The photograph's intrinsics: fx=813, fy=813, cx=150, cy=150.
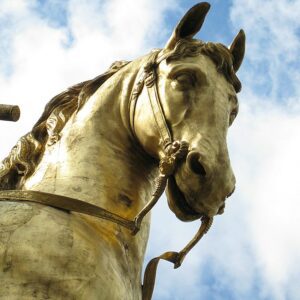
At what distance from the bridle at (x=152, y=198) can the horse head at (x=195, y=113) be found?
37 millimetres

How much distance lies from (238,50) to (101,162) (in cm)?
156

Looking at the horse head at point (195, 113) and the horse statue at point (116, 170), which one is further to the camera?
the horse head at point (195, 113)

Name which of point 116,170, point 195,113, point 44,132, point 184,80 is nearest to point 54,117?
point 44,132

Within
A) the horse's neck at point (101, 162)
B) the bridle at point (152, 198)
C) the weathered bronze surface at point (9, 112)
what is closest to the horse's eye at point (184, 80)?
the bridle at point (152, 198)

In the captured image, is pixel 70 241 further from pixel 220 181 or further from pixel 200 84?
pixel 200 84

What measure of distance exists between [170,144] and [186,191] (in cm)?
33

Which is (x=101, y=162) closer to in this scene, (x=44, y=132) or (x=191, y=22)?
(x=44, y=132)

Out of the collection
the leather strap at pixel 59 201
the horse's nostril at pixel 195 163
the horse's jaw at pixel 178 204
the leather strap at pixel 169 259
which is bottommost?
the leather strap at pixel 169 259

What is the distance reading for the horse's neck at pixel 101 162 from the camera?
4809 mm

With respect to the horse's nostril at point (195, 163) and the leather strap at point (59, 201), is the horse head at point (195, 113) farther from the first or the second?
the leather strap at point (59, 201)

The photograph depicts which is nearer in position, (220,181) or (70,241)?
(70,241)

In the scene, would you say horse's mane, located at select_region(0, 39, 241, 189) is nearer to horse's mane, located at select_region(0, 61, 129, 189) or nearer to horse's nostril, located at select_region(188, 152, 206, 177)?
horse's mane, located at select_region(0, 61, 129, 189)

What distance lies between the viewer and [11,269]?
13.2ft

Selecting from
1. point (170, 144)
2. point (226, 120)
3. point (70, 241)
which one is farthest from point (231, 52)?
point (70, 241)
